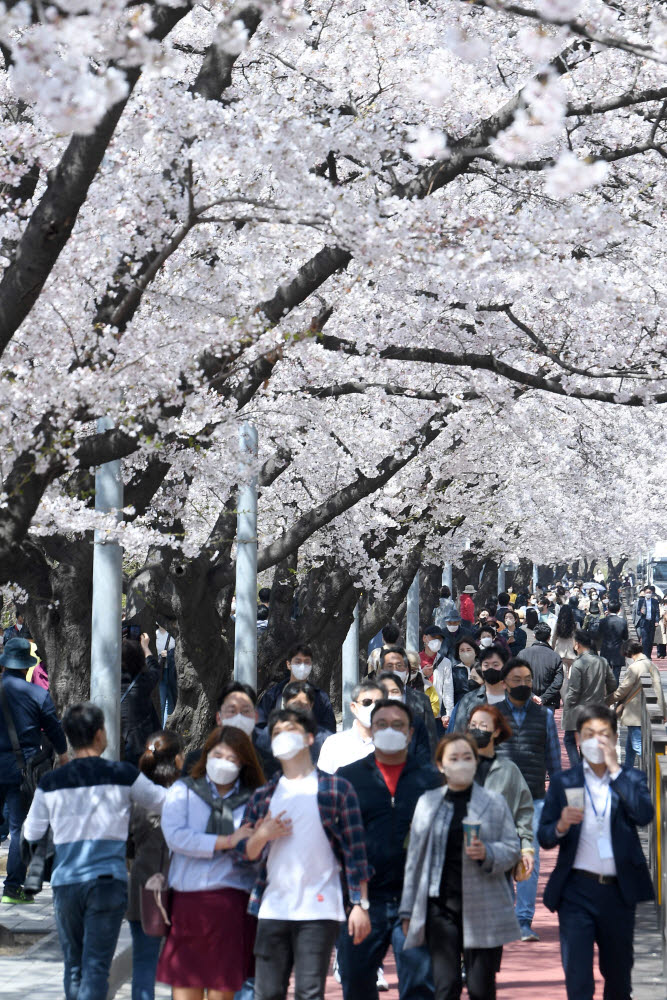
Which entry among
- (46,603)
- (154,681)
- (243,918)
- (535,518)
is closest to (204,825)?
(243,918)

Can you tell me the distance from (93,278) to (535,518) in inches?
1285

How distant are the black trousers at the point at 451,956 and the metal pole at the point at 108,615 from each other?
4050mm

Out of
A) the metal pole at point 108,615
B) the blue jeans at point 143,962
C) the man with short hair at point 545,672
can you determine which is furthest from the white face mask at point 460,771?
the man with short hair at point 545,672

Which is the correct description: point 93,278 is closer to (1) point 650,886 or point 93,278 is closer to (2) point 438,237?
(2) point 438,237

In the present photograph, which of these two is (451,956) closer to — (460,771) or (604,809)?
(460,771)

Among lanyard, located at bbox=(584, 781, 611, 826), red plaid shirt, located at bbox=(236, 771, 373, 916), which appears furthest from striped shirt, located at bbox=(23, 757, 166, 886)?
lanyard, located at bbox=(584, 781, 611, 826)

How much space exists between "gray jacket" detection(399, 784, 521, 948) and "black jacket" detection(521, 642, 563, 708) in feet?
31.7

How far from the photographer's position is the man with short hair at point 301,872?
6578 mm

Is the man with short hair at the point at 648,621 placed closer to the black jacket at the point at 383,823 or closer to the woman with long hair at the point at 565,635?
the woman with long hair at the point at 565,635

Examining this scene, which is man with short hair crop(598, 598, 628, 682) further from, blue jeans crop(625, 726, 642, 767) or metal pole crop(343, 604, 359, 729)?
blue jeans crop(625, 726, 642, 767)

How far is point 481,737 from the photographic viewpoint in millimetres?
8477

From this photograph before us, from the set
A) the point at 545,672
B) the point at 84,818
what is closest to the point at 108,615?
the point at 84,818

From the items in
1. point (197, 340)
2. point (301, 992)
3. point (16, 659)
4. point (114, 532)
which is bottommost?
point (301, 992)

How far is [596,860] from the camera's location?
280 inches
